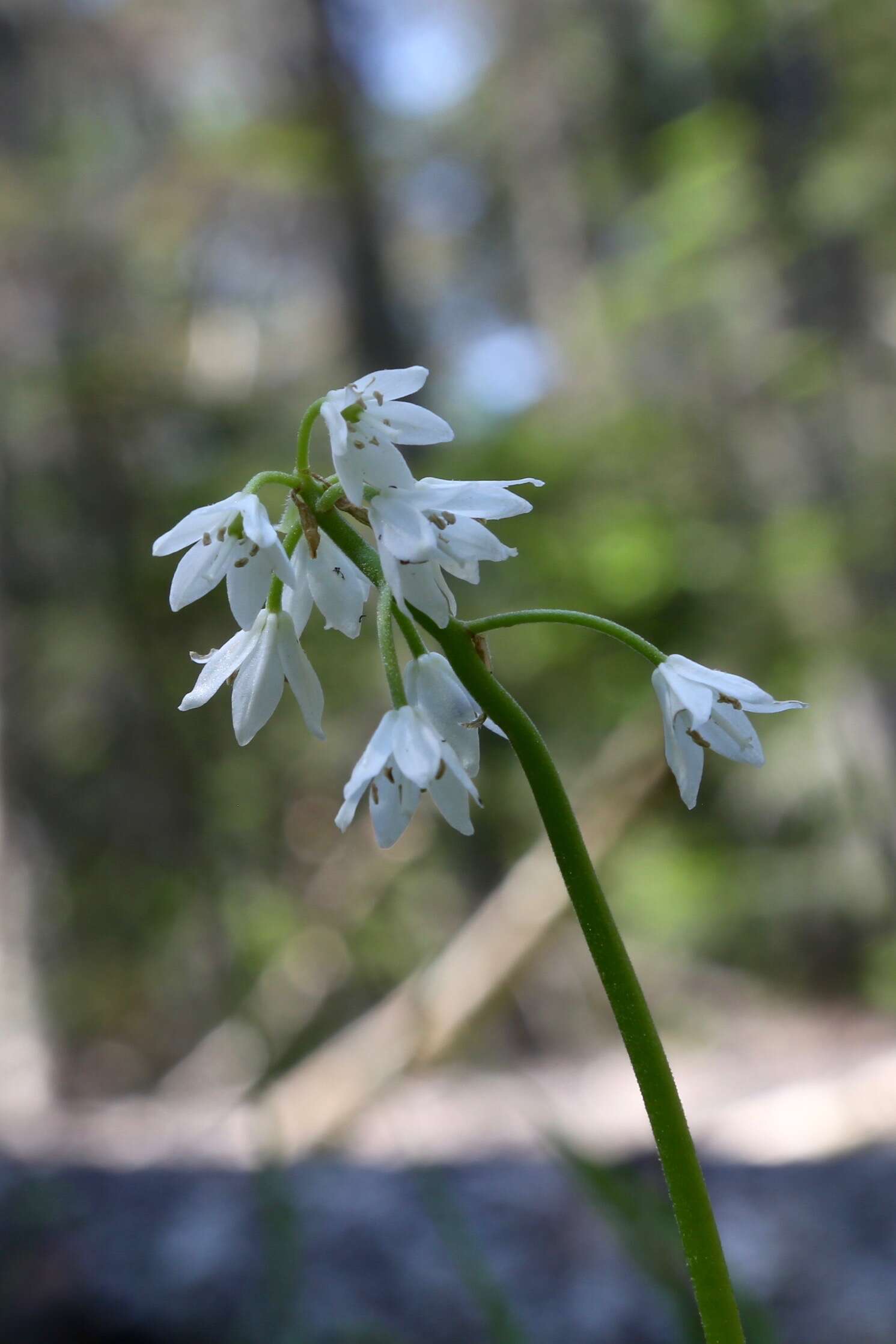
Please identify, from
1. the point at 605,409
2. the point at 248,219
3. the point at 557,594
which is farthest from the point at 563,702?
the point at 248,219

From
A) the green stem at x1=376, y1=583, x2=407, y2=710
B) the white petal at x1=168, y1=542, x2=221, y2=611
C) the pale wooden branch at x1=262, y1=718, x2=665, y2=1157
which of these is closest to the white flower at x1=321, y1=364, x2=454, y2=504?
the green stem at x1=376, y1=583, x2=407, y2=710

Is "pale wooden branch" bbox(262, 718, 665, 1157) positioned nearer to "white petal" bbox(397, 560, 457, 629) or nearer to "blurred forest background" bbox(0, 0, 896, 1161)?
"blurred forest background" bbox(0, 0, 896, 1161)

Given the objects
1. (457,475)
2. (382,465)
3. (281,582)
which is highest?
(382,465)

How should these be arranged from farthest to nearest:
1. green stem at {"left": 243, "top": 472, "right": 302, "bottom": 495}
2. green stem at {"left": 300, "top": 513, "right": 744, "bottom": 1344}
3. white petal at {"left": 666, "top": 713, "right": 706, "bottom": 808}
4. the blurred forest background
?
1. the blurred forest background
2. white petal at {"left": 666, "top": 713, "right": 706, "bottom": 808}
3. green stem at {"left": 243, "top": 472, "right": 302, "bottom": 495}
4. green stem at {"left": 300, "top": 513, "right": 744, "bottom": 1344}

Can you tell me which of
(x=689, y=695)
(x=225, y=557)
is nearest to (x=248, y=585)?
(x=225, y=557)

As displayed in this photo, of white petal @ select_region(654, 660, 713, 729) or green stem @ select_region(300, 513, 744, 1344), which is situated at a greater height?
white petal @ select_region(654, 660, 713, 729)

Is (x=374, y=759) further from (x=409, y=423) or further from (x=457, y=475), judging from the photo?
(x=457, y=475)

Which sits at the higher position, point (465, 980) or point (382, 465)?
point (382, 465)

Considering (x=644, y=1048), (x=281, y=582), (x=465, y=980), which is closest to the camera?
(x=644, y=1048)
